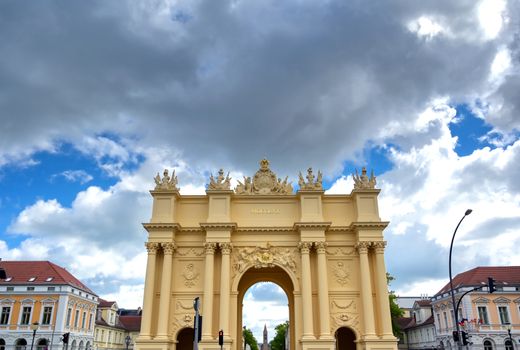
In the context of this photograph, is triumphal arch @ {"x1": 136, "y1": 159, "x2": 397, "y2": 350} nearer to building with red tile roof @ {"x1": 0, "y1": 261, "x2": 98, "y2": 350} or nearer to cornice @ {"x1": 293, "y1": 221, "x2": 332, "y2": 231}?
cornice @ {"x1": 293, "y1": 221, "x2": 332, "y2": 231}

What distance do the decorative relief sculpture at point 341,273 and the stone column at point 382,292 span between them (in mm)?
2021

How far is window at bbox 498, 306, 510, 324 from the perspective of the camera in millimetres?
42906

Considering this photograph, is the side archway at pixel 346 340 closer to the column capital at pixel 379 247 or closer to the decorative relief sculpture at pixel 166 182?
the column capital at pixel 379 247

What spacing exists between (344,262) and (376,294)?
2.87 m

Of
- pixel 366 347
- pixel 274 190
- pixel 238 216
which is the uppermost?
pixel 274 190

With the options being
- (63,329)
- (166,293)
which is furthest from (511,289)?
(63,329)

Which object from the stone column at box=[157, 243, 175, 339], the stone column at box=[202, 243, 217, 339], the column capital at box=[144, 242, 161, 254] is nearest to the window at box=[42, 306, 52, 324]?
the column capital at box=[144, 242, 161, 254]

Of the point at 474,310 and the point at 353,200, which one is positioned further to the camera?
the point at 474,310

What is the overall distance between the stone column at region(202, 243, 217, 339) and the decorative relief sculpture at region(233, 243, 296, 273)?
1.80 meters

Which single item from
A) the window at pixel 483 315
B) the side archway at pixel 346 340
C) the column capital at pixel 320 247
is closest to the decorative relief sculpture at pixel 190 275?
the column capital at pixel 320 247

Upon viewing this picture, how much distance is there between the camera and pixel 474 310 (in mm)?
43188

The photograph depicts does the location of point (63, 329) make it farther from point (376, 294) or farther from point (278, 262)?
point (376, 294)

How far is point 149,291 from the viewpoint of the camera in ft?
92.8

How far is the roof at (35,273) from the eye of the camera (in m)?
45.4
